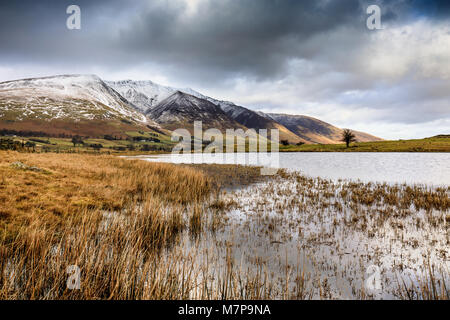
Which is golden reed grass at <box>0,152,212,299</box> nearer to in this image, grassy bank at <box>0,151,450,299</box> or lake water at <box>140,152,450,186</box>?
grassy bank at <box>0,151,450,299</box>

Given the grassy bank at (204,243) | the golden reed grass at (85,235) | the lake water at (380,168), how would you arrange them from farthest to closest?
the lake water at (380,168), the grassy bank at (204,243), the golden reed grass at (85,235)

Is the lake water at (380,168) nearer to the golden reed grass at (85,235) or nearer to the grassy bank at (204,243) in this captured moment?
the grassy bank at (204,243)

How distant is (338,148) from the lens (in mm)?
118000

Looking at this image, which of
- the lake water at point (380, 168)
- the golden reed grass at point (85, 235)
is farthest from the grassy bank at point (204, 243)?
the lake water at point (380, 168)

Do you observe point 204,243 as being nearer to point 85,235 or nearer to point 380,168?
point 85,235

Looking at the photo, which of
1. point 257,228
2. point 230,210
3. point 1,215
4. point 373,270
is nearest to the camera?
point 373,270

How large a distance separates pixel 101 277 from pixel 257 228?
643 centimetres

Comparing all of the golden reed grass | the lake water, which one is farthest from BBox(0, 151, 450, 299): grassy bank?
the lake water

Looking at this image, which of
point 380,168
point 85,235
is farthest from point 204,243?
point 380,168

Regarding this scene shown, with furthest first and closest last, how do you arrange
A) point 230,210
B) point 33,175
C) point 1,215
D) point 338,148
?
1. point 338,148
2. point 33,175
3. point 230,210
4. point 1,215

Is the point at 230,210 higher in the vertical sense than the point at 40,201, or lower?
lower
